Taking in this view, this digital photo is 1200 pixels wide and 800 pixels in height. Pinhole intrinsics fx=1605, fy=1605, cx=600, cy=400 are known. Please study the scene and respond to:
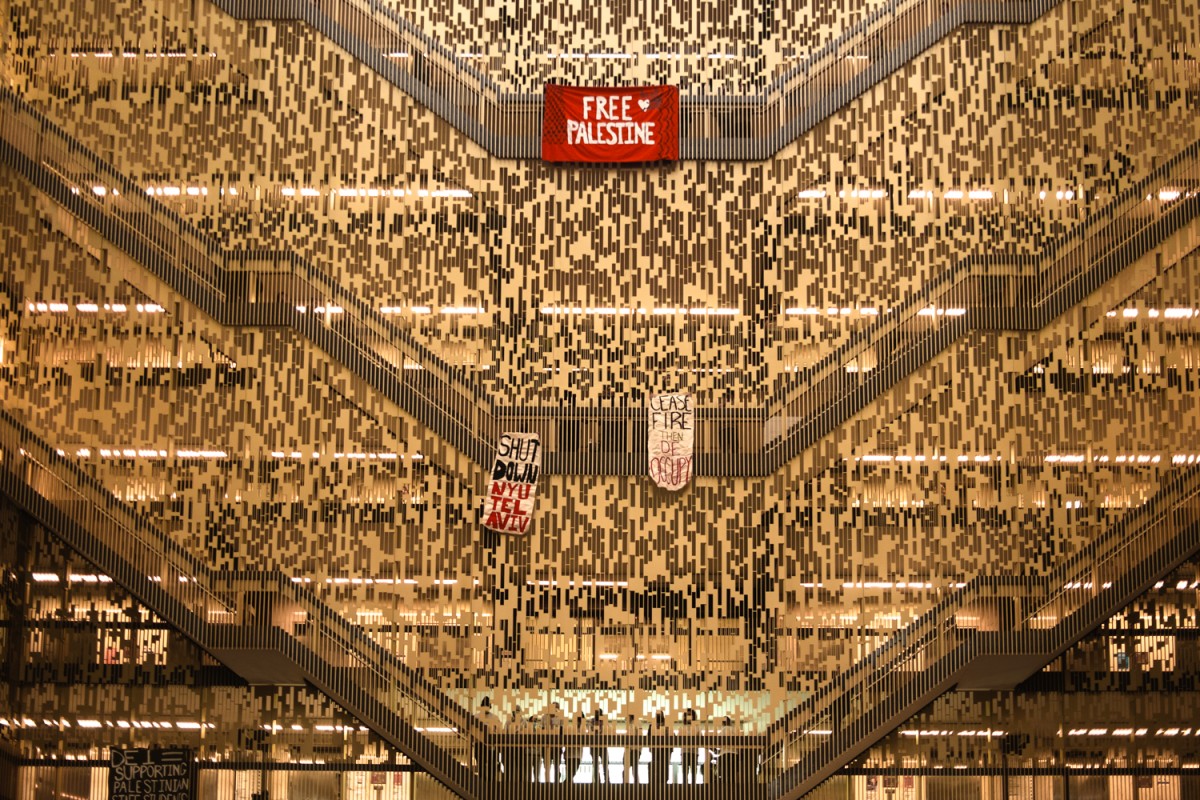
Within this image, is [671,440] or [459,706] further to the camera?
[671,440]

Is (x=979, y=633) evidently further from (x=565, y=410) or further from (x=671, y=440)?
(x=565, y=410)

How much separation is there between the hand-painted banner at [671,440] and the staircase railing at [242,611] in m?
4.55

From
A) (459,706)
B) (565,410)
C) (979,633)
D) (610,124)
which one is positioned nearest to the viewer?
(979,633)

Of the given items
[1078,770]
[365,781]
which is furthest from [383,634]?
[1078,770]

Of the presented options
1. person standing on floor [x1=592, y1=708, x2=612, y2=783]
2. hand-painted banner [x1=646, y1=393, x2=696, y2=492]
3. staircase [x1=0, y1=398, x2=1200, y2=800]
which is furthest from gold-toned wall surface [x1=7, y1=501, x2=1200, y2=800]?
hand-painted banner [x1=646, y1=393, x2=696, y2=492]

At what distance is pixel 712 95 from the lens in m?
25.2

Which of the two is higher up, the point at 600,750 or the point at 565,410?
the point at 565,410

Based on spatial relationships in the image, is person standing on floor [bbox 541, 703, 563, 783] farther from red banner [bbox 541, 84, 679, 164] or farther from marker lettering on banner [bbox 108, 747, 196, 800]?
red banner [bbox 541, 84, 679, 164]

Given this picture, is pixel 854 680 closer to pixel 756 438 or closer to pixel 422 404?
pixel 756 438

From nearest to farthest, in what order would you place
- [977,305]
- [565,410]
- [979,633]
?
[979,633]
[977,305]
[565,410]

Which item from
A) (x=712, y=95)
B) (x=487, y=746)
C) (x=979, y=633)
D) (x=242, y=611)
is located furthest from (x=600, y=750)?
(x=712, y=95)

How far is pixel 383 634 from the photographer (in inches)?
926

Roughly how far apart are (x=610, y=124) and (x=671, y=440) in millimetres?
5099

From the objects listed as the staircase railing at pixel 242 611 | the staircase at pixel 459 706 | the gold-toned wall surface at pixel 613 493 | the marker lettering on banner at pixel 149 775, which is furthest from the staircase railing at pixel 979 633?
the marker lettering on banner at pixel 149 775
